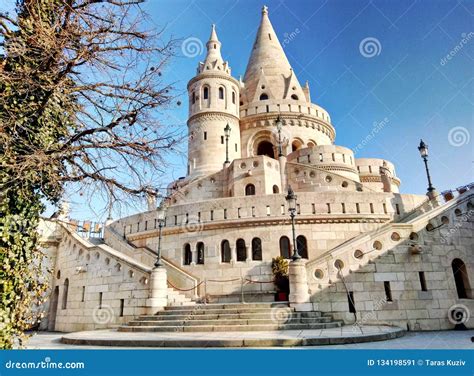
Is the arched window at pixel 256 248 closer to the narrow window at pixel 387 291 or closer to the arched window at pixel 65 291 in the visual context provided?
the narrow window at pixel 387 291

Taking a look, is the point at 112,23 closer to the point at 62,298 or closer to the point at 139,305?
the point at 139,305

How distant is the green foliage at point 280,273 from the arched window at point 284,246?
83 centimetres

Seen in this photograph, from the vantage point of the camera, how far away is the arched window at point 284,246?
1622 cm

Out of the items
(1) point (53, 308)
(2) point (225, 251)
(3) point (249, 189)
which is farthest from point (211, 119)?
(1) point (53, 308)

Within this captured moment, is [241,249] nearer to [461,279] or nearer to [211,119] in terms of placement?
[461,279]

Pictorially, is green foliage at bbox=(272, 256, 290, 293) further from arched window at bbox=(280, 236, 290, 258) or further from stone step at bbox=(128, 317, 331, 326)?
stone step at bbox=(128, 317, 331, 326)

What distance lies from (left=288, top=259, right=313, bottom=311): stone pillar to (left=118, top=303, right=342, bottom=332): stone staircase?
26cm

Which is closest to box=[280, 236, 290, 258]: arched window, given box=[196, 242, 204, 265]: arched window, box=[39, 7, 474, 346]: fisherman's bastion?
box=[39, 7, 474, 346]: fisherman's bastion

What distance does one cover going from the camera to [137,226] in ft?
64.1

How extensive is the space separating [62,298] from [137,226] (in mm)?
5210

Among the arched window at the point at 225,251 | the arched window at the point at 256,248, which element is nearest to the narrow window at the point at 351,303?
the arched window at the point at 256,248

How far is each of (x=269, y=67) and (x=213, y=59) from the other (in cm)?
691

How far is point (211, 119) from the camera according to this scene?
101ft
